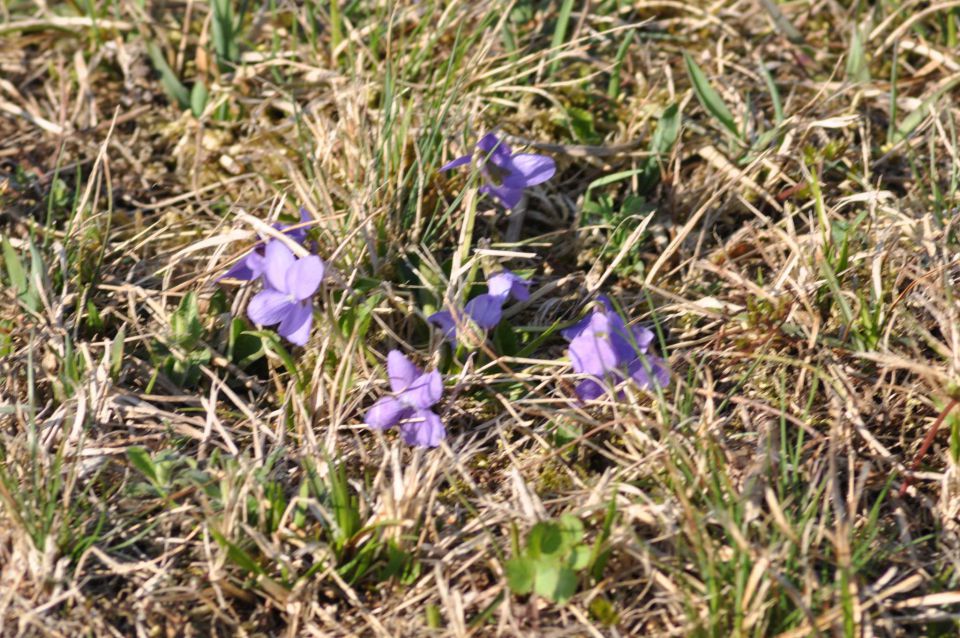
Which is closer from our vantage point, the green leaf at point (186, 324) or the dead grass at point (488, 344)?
the dead grass at point (488, 344)

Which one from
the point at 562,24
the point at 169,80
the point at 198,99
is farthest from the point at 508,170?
the point at 169,80

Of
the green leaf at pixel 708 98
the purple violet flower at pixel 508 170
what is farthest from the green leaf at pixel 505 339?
the green leaf at pixel 708 98

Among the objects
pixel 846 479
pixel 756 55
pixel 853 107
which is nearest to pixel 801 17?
pixel 756 55

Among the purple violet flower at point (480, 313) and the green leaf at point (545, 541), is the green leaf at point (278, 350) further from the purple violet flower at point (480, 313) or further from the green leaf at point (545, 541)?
the green leaf at point (545, 541)

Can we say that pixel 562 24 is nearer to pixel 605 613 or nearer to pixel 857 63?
pixel 857 63

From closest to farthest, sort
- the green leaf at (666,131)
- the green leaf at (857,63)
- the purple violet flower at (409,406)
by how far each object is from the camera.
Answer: the purple violet flower at (409,406)
the green leaf at (666,131)
the green leaf at (857,63)

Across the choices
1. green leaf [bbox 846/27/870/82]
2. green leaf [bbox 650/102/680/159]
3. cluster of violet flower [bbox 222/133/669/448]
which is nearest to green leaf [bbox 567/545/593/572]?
cluster of violet flower [bbox 222/133/669/448]

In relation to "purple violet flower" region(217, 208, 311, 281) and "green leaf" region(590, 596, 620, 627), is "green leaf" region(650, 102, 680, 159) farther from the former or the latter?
"green leaf" region(590, 596, 620, 627)

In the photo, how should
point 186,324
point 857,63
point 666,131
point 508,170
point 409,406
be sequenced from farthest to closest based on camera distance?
point 857,63 → point 666,131 → point 508,170 → point 186,324 → point 409,406
